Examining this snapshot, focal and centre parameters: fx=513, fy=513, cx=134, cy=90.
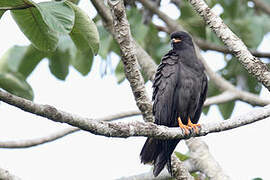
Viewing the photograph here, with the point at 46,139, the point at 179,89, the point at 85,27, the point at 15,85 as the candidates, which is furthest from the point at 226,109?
the point at 85,27

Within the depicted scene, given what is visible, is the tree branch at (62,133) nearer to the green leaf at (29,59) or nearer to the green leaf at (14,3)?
the green leaf at (29,59)

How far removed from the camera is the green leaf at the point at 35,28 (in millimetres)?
3719

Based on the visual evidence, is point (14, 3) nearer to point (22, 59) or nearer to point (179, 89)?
point (179, 89)

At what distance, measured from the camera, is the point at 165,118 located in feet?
16.9

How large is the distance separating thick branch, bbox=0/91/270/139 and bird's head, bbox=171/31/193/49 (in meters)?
1.69

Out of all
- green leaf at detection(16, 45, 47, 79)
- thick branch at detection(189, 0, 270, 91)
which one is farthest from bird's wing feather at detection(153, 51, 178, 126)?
green leaf at detection(16, 45, 47, 79)

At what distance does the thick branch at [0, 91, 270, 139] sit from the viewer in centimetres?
300

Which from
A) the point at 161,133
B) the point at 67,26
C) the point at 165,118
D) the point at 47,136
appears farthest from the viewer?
the point at 47,136

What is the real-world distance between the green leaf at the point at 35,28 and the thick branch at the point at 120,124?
0.91m

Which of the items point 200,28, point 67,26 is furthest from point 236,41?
point 200,28

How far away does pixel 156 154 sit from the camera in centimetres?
475

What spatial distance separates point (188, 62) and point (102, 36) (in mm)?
1087

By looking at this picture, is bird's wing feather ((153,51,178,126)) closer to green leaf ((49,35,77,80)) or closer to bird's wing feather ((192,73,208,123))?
bird's wing feather ((192,73,208,123))

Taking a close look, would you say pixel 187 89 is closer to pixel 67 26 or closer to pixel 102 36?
pixel 102 36
